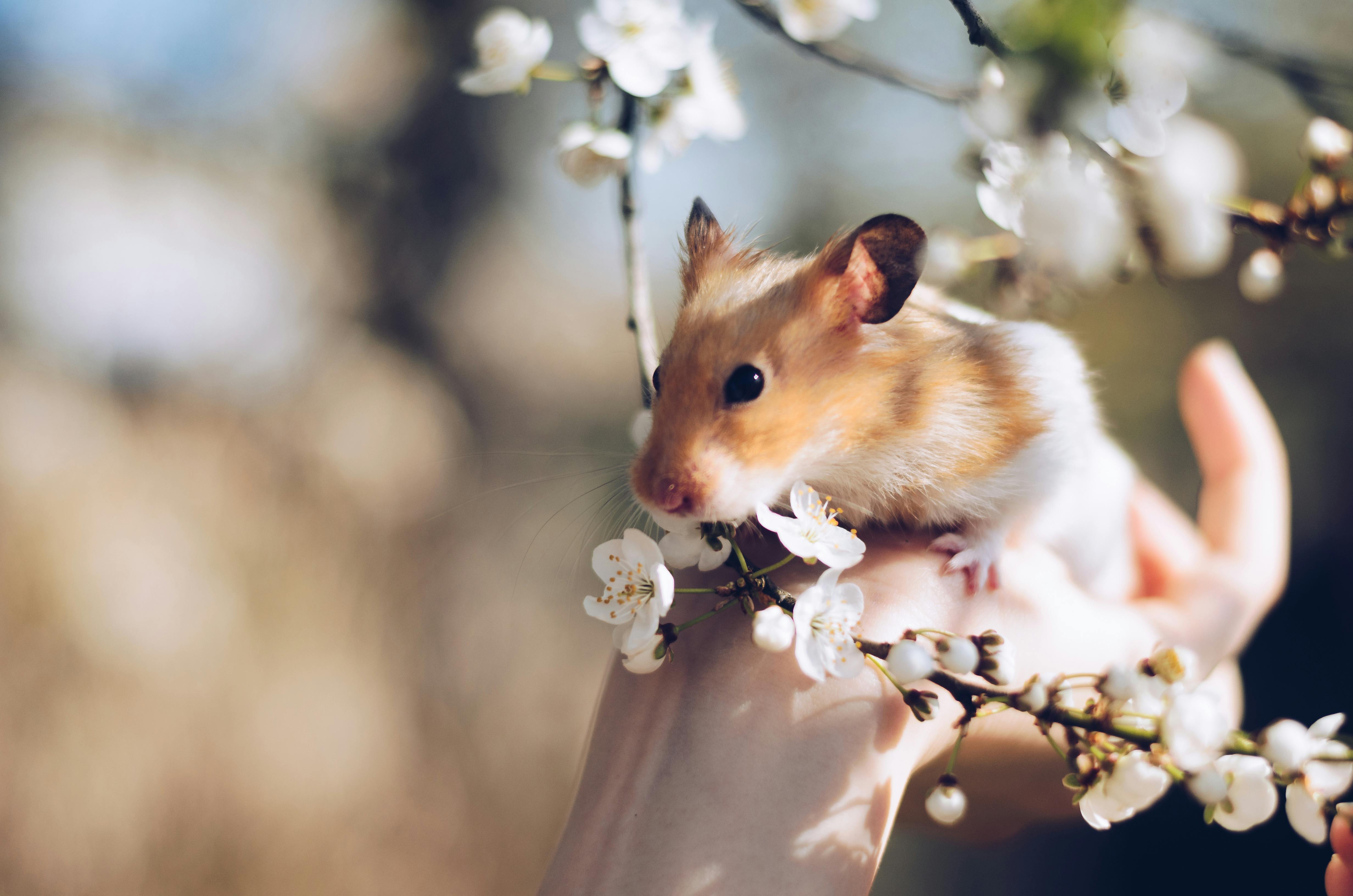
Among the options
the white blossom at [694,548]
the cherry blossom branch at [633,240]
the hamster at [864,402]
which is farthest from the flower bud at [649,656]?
the cherry blossom branch at [633,240]

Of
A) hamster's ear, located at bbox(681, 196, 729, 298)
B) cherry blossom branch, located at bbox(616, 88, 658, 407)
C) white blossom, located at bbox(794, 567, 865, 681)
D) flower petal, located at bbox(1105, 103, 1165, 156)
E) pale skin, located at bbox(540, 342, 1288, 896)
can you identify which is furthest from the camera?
hamster's ear, located at bbox(681, 196, 729, 298)

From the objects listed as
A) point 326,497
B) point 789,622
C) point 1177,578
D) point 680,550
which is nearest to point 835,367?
point 680,550

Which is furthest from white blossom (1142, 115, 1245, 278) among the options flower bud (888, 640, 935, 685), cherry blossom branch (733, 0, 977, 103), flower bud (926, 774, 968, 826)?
flower bud (926, 774, 968, 826)

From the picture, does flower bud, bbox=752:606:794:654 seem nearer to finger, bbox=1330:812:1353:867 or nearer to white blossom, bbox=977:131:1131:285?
white blossom, bbox=977:131:1131:285

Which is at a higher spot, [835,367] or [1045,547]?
[835,367]

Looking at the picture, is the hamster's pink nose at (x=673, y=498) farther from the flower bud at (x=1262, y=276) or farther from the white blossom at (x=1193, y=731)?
the flower bud at (x=1262, y=276)

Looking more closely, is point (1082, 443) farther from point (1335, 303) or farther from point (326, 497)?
point (326, 497)
